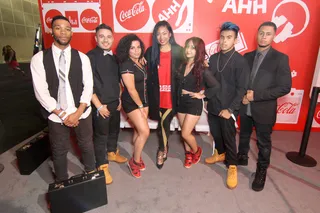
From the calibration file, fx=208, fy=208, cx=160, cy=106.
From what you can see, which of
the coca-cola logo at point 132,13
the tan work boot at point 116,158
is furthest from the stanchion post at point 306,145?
the coca-cola logo at point 132,13

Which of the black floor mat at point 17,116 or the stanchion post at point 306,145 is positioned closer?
the stanchion post at point 306,145

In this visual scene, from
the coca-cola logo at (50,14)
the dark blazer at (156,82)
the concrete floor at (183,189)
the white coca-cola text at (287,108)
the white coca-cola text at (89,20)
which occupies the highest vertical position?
the coca-cola logo at (50,14)

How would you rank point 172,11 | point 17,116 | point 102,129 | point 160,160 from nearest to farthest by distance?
point 102,129 < point 160,160 < point 172,11 < point 17,116

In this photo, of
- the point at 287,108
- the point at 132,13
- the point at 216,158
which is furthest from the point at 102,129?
the point at 287,108

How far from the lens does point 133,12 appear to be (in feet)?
11.4

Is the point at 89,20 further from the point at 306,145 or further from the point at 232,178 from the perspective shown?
the point at 306,145

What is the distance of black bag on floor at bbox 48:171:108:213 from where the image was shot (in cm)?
187

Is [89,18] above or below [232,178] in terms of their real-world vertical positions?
above

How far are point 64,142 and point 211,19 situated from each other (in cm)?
289

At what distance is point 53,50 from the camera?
6.25 ft

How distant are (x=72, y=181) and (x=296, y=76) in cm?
382

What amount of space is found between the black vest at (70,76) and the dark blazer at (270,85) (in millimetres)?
1814

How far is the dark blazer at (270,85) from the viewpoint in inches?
82.7

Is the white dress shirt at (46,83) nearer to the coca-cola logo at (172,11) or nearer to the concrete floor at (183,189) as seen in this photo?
the concrete floor at (183,189)
